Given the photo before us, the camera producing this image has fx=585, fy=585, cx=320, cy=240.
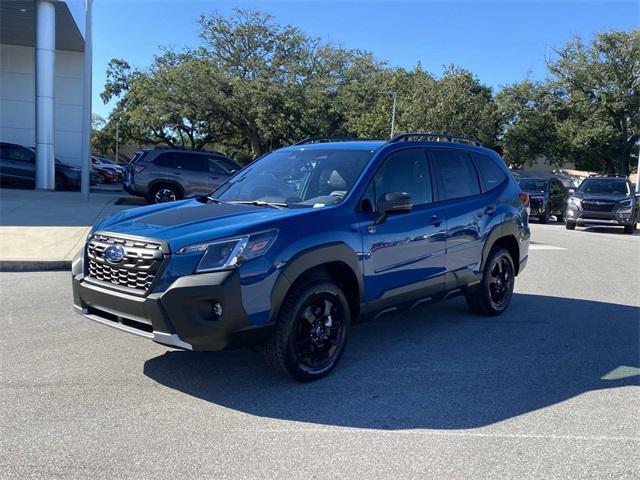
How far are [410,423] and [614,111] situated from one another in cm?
4332

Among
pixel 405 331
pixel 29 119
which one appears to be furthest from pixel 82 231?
pixel 29 119

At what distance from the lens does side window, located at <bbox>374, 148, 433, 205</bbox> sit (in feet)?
16.6

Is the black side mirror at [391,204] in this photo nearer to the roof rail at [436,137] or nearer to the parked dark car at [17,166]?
the roof rail at [436,137]

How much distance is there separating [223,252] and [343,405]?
134 centimetres

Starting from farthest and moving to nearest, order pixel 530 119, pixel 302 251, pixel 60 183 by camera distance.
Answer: pixel 530 119 < pixel 60 183 < pixel 302 251

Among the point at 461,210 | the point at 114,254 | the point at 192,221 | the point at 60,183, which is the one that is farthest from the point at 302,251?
the point at 60,183

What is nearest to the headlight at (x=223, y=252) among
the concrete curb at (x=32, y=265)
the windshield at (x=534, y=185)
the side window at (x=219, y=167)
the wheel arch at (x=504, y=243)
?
the wheel arch at (x=504, y=243)

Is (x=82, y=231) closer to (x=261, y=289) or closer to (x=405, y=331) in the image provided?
(x=405, y=331)

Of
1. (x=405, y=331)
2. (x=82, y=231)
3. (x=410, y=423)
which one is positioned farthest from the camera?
(x=82, y=231)

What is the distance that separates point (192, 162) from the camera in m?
17.3

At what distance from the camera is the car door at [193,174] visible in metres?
17.1

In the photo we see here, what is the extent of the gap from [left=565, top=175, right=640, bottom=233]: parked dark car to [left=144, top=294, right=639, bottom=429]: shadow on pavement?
41.5 feet

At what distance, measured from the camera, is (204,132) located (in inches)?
1924

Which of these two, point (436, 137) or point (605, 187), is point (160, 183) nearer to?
point (436, 137)
